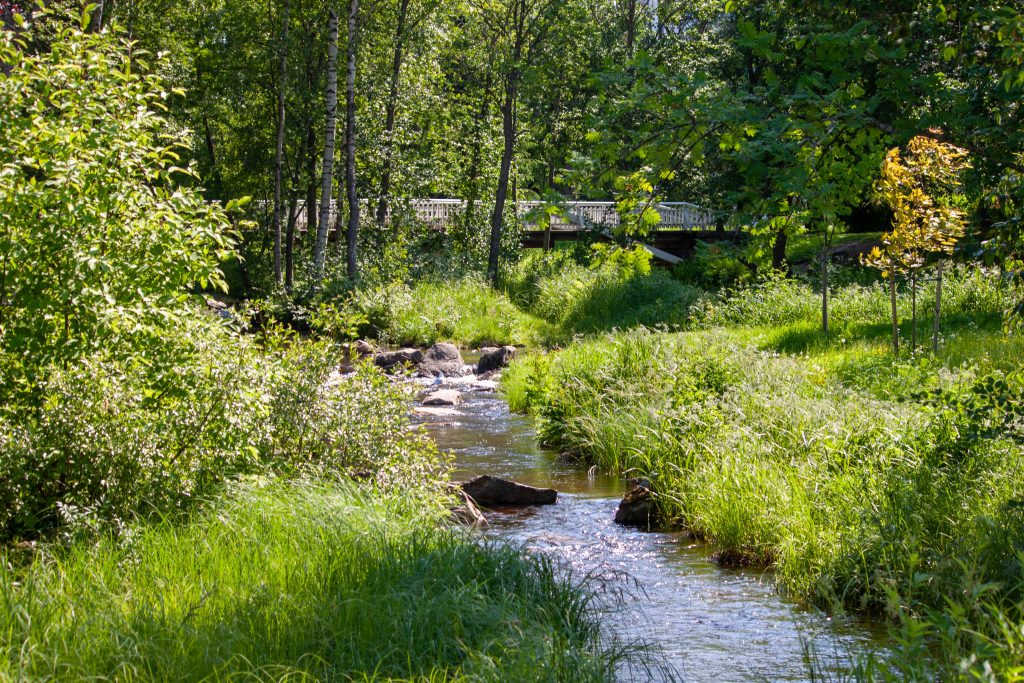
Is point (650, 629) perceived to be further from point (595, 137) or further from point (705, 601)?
point (595, 137)

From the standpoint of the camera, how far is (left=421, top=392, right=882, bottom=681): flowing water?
5.56m

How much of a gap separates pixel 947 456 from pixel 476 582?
395 cm

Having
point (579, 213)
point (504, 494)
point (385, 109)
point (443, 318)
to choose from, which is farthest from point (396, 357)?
point (579, 213)

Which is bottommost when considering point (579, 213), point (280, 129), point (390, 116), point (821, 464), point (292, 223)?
point (821, 464)

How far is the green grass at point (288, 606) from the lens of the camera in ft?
13.4

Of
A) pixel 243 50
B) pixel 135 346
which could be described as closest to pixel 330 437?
pixel 135 346

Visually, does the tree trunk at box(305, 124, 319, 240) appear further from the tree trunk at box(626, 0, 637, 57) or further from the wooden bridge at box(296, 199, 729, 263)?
the tree trunk at box(626, 0, 637, 57)

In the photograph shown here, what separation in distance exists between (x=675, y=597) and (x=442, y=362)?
12.0 metres

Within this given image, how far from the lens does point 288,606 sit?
15.1 feet

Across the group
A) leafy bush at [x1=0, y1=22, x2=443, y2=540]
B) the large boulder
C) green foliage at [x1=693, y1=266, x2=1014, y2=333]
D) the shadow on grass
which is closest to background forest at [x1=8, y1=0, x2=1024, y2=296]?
the shadow on grass

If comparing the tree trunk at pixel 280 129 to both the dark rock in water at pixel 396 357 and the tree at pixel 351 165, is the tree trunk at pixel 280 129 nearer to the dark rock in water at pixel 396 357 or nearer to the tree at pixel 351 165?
the tree at pixel 351 165

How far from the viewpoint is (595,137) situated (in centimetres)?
529

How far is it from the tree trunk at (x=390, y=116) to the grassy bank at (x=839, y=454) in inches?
543

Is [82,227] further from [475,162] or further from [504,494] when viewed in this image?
[475,162]
